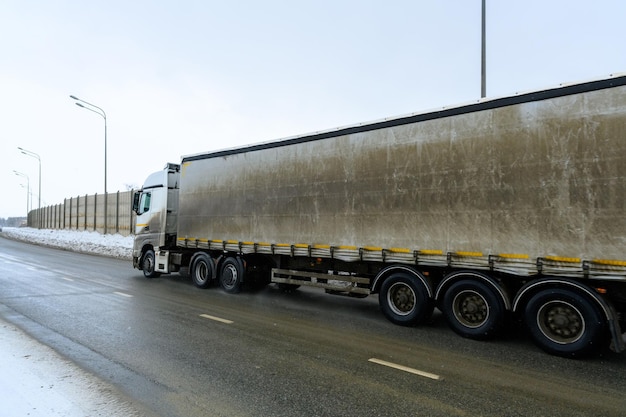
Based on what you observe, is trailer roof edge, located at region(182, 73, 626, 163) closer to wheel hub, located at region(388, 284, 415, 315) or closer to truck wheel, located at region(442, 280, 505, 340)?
truck wheel, located at region(442, 280, 505, 340)

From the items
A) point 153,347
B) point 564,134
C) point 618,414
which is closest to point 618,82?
point 564,134

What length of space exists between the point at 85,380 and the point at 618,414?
539 centimetres

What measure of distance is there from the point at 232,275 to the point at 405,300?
4.98 meters

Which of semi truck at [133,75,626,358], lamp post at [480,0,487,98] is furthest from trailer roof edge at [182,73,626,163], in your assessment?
lamp post at [480,0,487,98]

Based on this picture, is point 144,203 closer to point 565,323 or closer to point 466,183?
point 466,183

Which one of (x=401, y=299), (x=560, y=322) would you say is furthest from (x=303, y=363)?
(x=560, y=322)

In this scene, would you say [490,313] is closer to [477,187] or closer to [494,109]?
[477,187]

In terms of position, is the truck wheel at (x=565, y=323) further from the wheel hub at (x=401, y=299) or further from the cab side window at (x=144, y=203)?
the cab side window at (x=144, y=203)

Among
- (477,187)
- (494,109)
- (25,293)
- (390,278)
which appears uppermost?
(494,109)

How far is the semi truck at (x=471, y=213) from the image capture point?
16.7 ft

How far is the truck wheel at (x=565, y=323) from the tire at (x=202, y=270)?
778 centimetres

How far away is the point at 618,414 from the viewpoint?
11.9 ft

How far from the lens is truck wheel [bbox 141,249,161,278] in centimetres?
1241

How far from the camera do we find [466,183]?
20.3 feet
